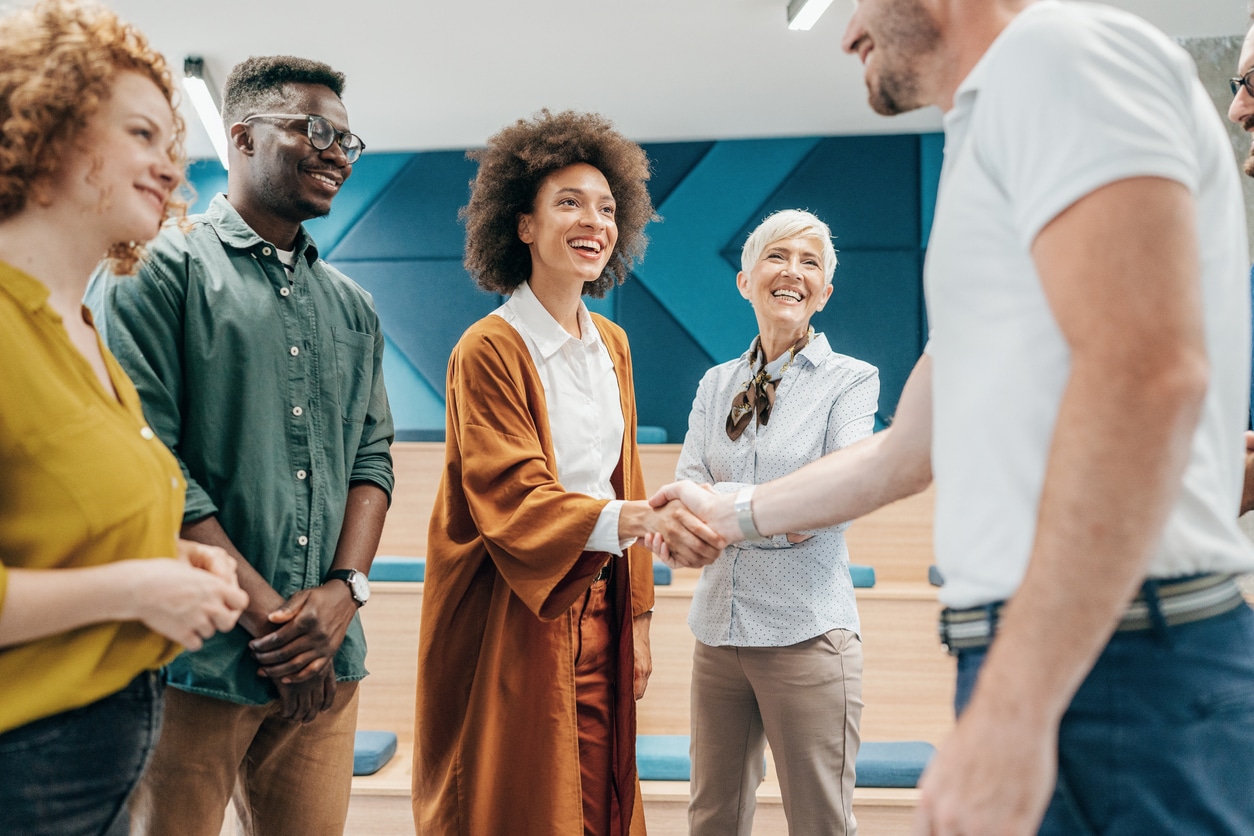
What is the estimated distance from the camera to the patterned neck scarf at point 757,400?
7.20 feet

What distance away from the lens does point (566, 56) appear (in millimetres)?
4180

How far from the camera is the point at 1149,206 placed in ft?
1.87

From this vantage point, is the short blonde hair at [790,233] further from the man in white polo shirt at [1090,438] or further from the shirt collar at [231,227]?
the man in white polo shirt at [1090,438]

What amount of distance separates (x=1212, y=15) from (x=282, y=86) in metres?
3.80

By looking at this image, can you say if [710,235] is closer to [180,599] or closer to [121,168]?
[121,168]

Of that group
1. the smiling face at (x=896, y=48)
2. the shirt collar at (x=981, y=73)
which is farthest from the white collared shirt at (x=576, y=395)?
the shirt collar at (x=981, y=73)

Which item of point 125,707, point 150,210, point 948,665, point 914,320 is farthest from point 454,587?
point 914,320

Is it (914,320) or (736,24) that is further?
(914,320)

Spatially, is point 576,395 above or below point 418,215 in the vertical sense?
below

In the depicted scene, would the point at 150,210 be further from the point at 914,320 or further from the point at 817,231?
the point at 914,320

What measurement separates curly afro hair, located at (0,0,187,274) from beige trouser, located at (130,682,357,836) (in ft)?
2.72

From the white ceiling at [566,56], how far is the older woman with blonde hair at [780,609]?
6.85 feet

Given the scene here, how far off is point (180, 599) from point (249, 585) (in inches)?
18.1

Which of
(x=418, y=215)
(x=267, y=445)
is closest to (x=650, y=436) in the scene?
(x=418, y=215)
